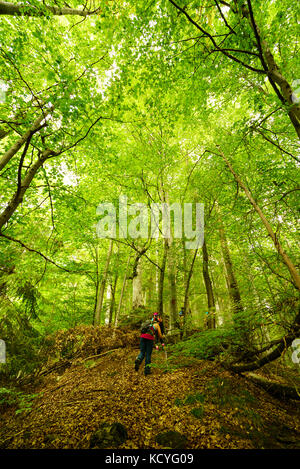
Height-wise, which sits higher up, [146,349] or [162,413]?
[146,349]

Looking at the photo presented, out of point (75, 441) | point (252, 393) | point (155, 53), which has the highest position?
point (155, 53)

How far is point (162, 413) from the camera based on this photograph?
3.34 m

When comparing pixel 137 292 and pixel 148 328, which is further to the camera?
pixel 137 292

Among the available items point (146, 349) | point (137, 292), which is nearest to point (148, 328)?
point (146, 349)

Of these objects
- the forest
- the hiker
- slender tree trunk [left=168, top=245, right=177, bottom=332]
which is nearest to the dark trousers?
the hiker

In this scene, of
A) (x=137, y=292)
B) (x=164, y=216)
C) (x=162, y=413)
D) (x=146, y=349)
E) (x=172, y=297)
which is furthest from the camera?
(x=137, y=292)

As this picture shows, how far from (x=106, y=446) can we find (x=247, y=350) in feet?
11.7

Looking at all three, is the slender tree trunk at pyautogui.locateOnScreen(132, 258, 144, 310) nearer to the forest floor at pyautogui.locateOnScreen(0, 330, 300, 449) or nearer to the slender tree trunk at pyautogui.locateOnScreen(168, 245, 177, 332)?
the slender tree trunk at pyautogui.locateOnScreen(168, 245, 177, 332)

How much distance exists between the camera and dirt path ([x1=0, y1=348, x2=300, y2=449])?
2.70 meters

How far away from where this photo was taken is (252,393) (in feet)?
12.9

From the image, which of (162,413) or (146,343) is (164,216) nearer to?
(146,343)

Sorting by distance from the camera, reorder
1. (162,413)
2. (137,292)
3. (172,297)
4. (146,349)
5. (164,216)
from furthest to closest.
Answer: (137,292) < (164,216) < (172,297) < (146,349) < (162,413)
